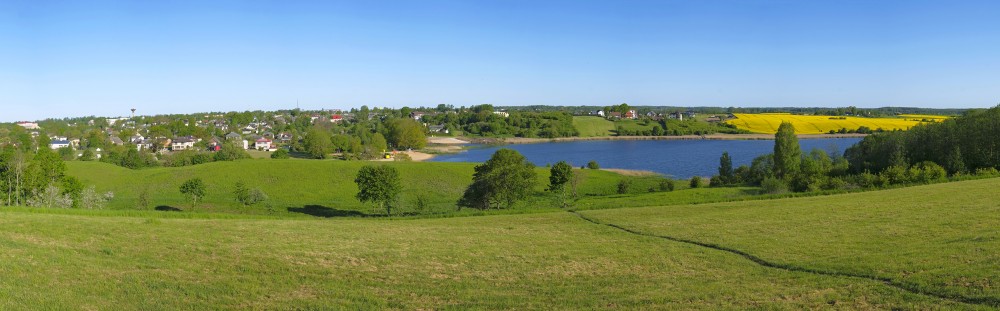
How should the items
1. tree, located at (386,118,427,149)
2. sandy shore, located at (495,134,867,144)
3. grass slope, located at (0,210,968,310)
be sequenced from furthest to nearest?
sandy shore, located at (495,134,867,144) → tree, located at (386,118,427,149) → grass slope, located at (0,210,968,310)

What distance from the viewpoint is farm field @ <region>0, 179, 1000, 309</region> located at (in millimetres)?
12492

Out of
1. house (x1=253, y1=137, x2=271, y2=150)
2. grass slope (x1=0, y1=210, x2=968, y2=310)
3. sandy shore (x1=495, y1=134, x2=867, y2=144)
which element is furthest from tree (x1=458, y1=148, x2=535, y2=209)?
sandy shore (x1=495, y1=134, x2=867, y2=144)

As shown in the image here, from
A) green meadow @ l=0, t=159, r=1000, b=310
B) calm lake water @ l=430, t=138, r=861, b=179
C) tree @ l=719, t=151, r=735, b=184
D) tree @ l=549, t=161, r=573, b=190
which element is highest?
green meadow @ l=0, t=159, r=1000, b=310

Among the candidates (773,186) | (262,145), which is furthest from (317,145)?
(773,186)

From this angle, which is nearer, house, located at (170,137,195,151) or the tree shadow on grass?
the tree shadow on grass

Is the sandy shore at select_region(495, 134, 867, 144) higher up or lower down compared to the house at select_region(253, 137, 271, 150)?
lower down

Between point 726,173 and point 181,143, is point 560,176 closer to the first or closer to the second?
point 726,173

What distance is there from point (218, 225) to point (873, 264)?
23841 millimetres

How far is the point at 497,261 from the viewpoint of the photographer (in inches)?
711

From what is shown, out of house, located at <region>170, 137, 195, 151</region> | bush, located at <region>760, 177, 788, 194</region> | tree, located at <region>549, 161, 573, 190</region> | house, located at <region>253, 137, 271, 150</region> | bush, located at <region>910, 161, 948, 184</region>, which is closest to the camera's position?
bush, located at <region>910, 161, 948, 184</region>

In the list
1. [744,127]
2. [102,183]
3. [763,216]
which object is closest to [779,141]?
[763,216]

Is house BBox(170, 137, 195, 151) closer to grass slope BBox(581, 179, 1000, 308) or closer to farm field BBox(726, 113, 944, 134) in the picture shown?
grass slope BBox(581, 179, 1000, 308)

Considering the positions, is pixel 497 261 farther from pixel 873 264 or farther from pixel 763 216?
pixel 763 216

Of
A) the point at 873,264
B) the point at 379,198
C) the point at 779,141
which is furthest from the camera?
the point at 779,141
